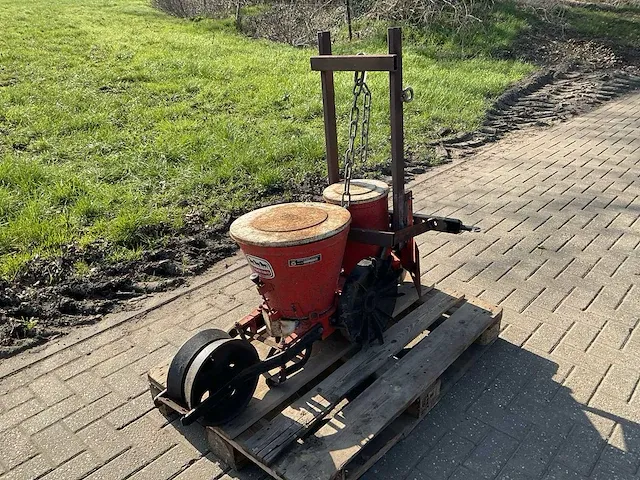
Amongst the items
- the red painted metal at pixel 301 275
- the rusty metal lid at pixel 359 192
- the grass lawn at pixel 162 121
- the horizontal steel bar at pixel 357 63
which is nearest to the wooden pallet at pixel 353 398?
the red painted metal at pixel 301 275

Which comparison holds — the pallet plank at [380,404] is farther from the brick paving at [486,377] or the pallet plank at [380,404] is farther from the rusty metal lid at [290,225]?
the rusty metal lid at [290,225]

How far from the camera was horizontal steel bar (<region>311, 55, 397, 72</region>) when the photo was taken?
2832 millimetres

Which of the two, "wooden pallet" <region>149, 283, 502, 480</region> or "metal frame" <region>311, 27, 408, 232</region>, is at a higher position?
"metal frame" <region>311, 27, 408, 232</region>

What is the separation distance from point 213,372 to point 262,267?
564mm

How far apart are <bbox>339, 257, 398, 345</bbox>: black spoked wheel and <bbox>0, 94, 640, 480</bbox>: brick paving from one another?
57 cm

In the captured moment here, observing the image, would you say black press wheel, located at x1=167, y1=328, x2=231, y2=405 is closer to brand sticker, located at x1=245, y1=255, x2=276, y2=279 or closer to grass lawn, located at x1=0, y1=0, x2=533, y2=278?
brand sticker, located at x1=245, y1=255, x2=276, y2=279

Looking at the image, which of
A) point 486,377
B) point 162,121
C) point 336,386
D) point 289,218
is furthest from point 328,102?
point 162,121

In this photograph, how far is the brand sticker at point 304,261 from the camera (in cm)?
278

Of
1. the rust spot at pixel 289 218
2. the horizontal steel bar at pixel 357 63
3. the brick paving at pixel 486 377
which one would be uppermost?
the horizontal steel bar at pixel 357 63

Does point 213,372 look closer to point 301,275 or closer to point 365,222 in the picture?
point 301,275

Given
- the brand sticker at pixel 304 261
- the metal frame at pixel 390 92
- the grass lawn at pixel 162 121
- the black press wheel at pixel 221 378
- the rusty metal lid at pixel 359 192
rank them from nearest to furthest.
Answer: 1. the black press wheel at pixel 221 378
2. the brand sticker at pixel 304 261
3. the metal frame at pixel 390 92
4. the rusty metal lid at pixel 359 192
5. the grass lawn at pixel 162 121

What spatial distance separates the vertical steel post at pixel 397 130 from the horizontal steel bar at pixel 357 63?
0.05 m

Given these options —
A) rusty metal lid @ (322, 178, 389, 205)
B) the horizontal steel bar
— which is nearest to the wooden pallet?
rusty metal lid @ (322, 178, 389, 205)

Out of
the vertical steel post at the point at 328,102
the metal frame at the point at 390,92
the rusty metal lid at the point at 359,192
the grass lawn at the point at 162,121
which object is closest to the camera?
the metal frame at the point at 390,92
